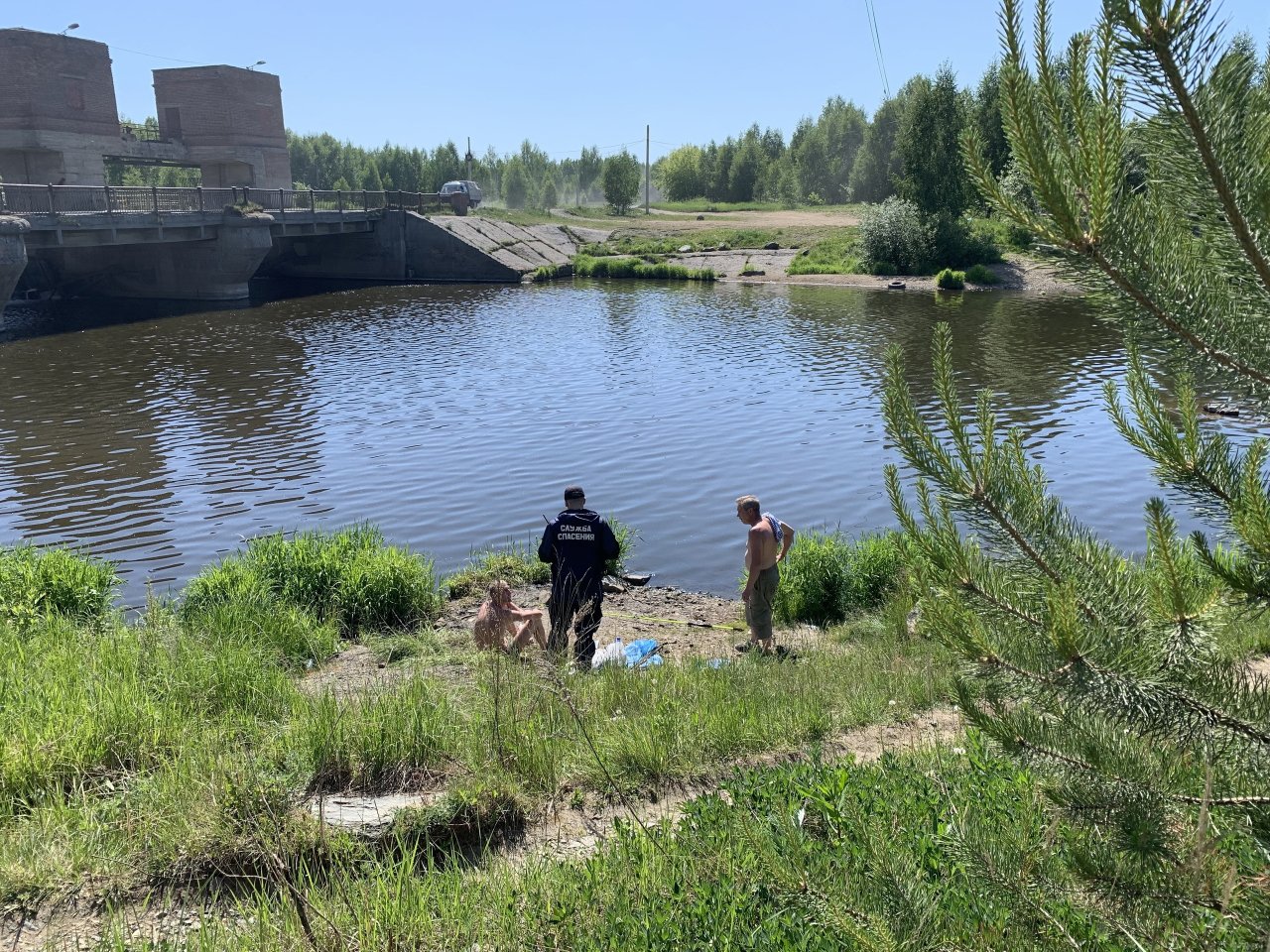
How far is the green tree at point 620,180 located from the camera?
9131cm

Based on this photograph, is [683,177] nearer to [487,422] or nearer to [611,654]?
[487,422]

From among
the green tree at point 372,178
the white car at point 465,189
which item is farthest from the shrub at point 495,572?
the green tree at point 372,178

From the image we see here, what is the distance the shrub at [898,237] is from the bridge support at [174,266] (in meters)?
29.4

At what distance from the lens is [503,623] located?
8.95 m

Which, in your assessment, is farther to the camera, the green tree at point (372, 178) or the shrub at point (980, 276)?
the green tree at point (372, 178)

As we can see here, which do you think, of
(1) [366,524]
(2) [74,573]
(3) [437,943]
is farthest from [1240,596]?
(1) [366,524]

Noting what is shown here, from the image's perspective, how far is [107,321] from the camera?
123ft

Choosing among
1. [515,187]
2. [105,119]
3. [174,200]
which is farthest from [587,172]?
[174,200]

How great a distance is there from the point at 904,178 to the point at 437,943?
2156 inches

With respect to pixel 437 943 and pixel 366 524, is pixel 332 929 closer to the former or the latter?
pixel 437 943

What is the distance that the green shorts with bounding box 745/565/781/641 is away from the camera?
9789 mm

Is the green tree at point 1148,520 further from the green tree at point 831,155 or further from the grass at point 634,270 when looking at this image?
the green tree at point 831,155

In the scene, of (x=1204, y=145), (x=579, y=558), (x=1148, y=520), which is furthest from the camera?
(x=579, y=558)

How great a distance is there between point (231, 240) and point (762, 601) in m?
38.6
